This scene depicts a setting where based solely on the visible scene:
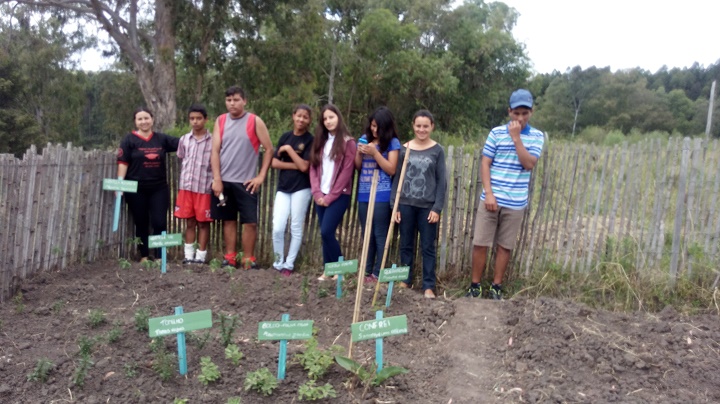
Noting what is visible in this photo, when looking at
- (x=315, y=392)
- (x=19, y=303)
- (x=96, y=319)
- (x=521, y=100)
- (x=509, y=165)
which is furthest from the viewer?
(x=509, y=165)

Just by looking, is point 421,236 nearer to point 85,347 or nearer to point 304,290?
point 304,290

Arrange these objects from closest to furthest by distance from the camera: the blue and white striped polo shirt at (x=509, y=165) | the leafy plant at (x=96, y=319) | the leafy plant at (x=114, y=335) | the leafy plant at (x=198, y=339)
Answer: the leafy plant at (x=198, y=339)
the leafy plant at (x=114, y=335)
the leafy plant at (x=96, y=319)
the blue and white striped polo shirt at (x=509, y=165)

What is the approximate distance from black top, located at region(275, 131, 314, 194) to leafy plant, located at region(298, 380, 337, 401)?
259 centimetres

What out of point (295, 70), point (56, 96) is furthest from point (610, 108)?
point (56, 96)

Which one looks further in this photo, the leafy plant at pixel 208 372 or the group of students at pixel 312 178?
the group of students at pixel 312 178

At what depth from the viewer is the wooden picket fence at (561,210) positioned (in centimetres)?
493

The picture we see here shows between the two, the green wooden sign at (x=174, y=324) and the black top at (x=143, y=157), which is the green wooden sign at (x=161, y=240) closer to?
the black top at (x=143, y=157)

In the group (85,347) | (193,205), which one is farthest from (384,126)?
(85,347)

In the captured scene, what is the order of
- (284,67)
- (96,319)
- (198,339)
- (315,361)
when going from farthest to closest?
1. (284,67)
2. (96,319)
3. (198,339)
4. (315,361)

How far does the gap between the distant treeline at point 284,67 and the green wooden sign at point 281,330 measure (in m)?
13.4

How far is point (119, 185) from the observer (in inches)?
222

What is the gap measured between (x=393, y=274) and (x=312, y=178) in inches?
57.3

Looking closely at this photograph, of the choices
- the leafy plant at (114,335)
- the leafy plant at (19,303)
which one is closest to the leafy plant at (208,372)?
the leafy plant at (114,335)

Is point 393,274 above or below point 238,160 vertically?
below
